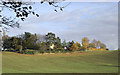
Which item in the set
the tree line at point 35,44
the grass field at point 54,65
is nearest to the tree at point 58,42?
the tree line at point 35,44

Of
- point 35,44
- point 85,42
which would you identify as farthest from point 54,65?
point 85,42

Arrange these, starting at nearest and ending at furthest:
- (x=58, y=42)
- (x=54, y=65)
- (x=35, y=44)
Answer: (x=54, y=65)
(x=35, y=44)
(x=58, y=42)

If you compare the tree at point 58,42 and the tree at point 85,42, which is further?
the tree at point 85,42

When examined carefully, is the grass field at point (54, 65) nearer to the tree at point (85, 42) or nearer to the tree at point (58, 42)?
the tree at point (58, 42)

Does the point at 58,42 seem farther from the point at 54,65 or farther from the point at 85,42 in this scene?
the point at 54,65

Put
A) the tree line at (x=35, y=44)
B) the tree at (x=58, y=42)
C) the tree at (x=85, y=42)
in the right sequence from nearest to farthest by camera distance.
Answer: the tree line at (x=35, y=44)
the tree at (x=58, y=42)
the tree at (x=85, y=42)

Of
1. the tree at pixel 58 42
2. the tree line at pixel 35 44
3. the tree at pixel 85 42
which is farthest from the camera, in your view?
the tree at pixel 85 42

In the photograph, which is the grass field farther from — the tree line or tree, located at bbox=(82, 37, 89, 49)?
tree, located at bbox=(82, 37, 89, 49)

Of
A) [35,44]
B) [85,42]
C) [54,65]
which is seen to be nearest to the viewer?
[54,65]

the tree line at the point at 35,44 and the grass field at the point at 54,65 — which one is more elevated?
the tree line at the point at 35,44

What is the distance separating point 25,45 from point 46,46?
7688mm

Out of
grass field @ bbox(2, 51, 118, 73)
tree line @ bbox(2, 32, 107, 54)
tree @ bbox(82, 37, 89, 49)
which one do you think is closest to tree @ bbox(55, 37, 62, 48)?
tree line @ bbox(2, 32, 107, 54)

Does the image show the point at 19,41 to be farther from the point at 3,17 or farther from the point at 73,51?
the point at 3,17

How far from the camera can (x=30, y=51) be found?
60.6 m
